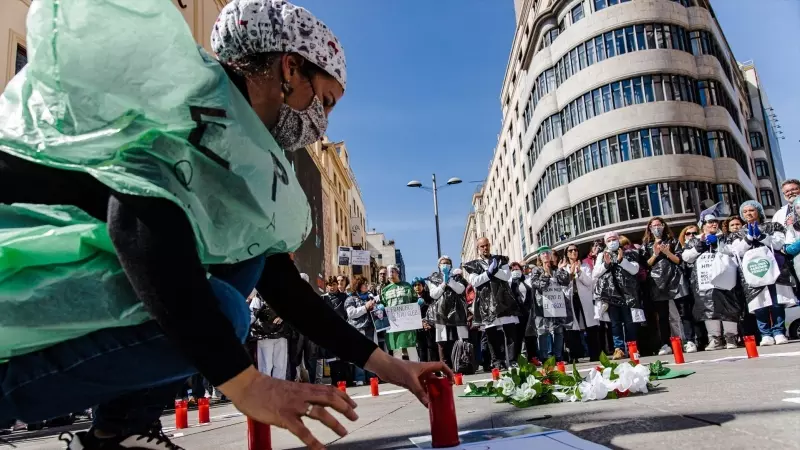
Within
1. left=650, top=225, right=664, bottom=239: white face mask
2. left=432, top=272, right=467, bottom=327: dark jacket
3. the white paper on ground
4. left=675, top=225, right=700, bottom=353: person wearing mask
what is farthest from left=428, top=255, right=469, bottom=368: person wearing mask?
the white paper on ground

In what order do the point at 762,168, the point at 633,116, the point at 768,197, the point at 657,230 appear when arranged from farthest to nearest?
the point at 762,168 < the point at 768,197 < the point at 633,116 < the point at 657,230

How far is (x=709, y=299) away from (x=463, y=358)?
151 inches

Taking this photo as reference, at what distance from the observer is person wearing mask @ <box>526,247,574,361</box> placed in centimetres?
898

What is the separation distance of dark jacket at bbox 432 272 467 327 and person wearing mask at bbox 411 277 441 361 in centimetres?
95

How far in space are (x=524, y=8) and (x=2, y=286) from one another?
40.5m

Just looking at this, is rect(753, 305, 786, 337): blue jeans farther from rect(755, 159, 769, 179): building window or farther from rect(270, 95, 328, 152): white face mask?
rect(755, 159, 769, 179): building window

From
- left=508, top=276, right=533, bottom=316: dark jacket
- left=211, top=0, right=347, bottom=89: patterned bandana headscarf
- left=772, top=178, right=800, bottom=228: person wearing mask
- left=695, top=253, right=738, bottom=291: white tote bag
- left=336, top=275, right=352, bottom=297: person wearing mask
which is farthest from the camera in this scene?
left=336, top=275, right=352, bottom=297: person wearing mask

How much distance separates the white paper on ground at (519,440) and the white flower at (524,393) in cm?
87

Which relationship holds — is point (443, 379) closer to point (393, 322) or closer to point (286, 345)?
point (286, 345)

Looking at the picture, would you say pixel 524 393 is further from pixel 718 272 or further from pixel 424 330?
pixel 424 330

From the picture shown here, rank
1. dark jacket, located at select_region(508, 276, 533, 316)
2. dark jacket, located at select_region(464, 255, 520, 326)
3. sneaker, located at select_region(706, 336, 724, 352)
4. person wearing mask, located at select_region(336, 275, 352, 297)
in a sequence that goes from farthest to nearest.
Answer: person wearing mask, located at select_region(336, 275, 352, 297) < dark jacket, located at select_region(508, 276, 533, 316) < dark jacket, located at select_region(464, 255, 520, 326) < sneaker, located at select_region(706, 336, 724, 352)

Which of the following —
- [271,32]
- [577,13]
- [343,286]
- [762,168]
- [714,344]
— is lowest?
[714,344]

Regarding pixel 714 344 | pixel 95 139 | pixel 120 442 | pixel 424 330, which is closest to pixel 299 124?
pixel 95 139

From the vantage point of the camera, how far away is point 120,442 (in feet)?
5.36
